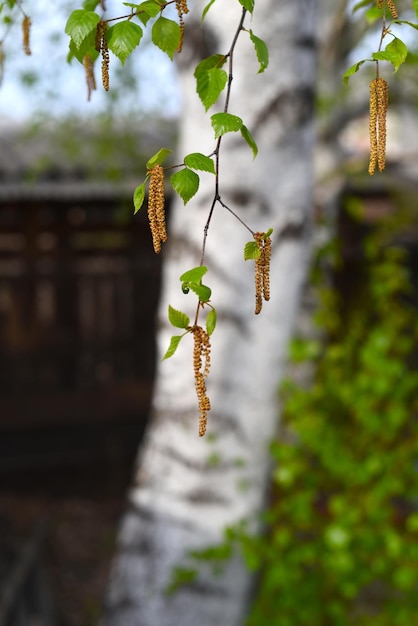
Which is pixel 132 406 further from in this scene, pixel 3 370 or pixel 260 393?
pixel 260 393

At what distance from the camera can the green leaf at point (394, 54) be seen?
1090mm

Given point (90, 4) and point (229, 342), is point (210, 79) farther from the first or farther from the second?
point (229, 342)

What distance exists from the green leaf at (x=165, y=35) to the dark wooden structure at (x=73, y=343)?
532cm

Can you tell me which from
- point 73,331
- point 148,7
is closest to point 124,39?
point 148,7

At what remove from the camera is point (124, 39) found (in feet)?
3.58

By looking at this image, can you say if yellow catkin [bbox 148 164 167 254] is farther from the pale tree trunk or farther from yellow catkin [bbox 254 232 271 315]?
the pale tree trunk

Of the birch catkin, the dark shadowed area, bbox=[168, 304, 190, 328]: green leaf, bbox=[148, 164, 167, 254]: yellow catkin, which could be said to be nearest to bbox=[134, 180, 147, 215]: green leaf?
bbox=[148, 164, 167, 254]: yellow catkin

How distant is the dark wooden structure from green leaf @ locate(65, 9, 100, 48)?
5.41m

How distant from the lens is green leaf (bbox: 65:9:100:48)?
1.09 meters

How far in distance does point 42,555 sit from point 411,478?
8.81 ft

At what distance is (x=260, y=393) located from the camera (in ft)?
8.48

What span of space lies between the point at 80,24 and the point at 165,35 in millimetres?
152

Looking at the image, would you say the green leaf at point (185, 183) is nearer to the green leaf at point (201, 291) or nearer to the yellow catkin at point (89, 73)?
the green leaf at point (201, 291)

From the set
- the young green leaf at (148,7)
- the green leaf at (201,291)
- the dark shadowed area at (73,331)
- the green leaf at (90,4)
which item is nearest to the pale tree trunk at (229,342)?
the green leaf at (90,4)
